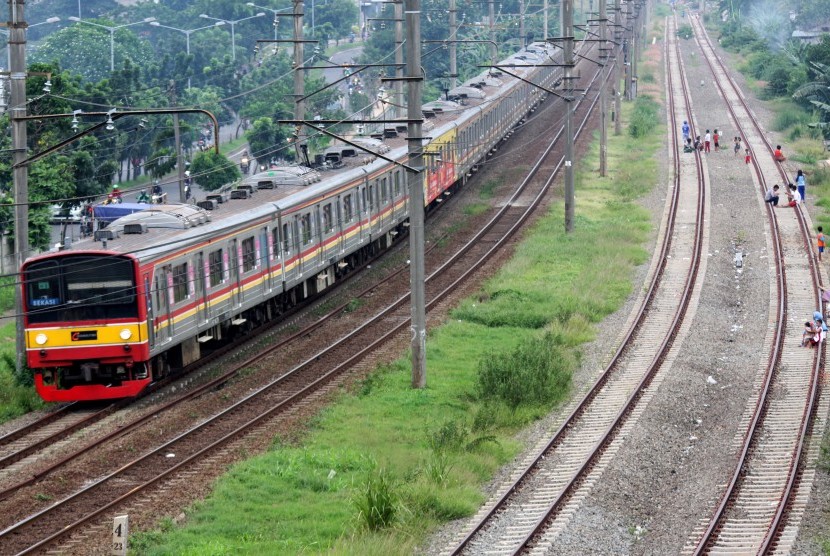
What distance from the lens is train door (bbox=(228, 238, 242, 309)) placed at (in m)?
23.2

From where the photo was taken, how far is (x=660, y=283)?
96.9ft

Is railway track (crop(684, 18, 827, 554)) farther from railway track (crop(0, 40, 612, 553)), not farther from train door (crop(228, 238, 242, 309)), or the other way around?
train door (crop(228, 238, 242, 309))

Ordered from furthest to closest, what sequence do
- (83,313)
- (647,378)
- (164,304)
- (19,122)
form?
(647,378) → (164,304) → (83,313) → (19,122)

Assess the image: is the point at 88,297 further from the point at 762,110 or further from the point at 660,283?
the point at 762,110

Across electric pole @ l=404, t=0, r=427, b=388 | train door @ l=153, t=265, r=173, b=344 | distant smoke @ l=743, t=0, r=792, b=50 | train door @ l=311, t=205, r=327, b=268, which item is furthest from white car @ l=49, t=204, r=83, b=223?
distant smoke @ l=743, t=0, r=792, b=50

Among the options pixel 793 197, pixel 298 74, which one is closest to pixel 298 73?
pixel 298 74

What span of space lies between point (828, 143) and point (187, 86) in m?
33.0

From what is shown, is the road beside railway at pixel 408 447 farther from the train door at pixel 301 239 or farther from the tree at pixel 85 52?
the tree at pixel 85 52

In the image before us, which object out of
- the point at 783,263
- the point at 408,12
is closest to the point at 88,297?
the point at 408,12

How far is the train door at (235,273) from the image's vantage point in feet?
76.0

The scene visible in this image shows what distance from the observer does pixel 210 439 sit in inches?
715

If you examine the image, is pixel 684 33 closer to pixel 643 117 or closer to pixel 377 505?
pixel 643 117

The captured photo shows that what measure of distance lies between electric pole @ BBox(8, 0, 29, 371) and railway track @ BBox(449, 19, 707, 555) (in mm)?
8546

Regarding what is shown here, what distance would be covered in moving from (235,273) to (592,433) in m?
A: 7.97
